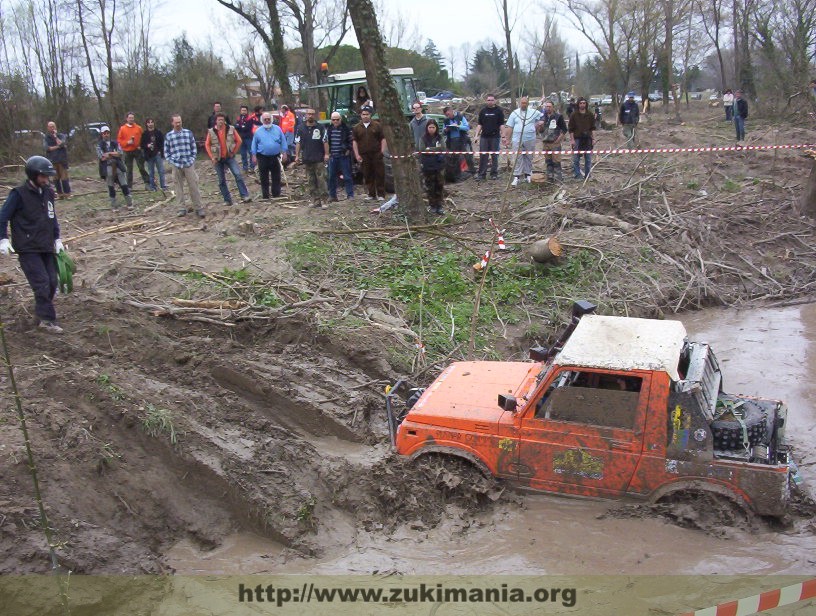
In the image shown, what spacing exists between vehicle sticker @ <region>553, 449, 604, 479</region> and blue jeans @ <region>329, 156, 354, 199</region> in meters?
A: 9.36

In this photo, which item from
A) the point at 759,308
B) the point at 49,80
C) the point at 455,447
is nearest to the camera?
the point at 455,447

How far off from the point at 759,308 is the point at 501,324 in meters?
4.41

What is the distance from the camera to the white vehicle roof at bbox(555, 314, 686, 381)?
220 inches

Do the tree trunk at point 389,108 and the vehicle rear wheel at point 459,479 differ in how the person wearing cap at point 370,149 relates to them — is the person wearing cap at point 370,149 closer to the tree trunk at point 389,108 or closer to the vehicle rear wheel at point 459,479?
the tree trunk at point 389,108

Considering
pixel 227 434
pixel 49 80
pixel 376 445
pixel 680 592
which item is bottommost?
pixel 680 592

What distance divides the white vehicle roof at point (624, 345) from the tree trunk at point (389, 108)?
21.7 feet

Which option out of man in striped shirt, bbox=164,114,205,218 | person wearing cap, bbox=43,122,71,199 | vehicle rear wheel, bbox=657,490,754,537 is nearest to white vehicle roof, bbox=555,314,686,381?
vehicle rear wheel, bbox=657,490,754,537

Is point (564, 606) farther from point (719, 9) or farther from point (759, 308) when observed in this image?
point (719, 9)

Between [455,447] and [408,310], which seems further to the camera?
[408,310]

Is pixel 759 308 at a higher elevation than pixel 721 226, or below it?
below

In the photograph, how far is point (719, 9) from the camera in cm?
3547

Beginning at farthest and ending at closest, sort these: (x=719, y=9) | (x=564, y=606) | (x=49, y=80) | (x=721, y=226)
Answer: (x=719, y=9)
(x=49, y=80)
(x=721, y=226)
(x=564, y=606)

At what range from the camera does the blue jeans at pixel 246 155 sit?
18.0 metres

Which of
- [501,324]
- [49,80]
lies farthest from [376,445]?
[49,80]
